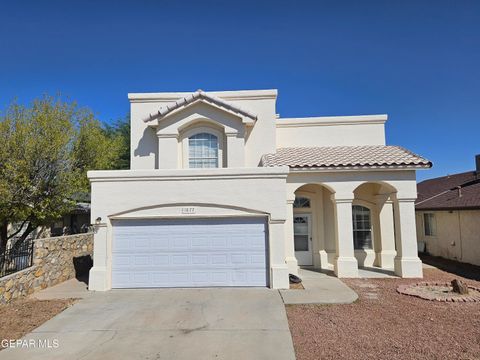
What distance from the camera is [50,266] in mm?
11461

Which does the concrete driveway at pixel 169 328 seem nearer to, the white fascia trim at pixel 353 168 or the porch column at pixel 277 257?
the porch column at pixel 277 257

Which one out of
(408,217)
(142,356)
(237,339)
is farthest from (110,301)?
(408,217)

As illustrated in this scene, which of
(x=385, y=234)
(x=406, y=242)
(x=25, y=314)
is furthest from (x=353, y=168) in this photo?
(x=25, y=314)

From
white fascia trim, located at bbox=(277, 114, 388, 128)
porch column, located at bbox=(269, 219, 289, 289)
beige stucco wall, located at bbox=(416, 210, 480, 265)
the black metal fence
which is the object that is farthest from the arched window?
beige stucco wall, located at bbox=(416, 210, 480, 265)

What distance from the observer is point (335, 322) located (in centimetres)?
734

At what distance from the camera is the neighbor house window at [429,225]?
1794 cm

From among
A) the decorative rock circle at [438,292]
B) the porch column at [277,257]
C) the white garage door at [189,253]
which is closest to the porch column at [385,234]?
the decorative rock circle at [438,292]

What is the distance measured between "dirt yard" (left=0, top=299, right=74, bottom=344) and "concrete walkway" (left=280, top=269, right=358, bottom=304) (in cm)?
621

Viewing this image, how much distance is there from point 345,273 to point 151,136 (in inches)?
403

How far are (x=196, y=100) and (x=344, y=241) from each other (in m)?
8.57

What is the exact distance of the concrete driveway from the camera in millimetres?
5980

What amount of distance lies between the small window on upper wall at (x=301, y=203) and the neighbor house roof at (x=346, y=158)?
193 cm

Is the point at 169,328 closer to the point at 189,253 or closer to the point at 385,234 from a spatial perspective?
the point at 189,253

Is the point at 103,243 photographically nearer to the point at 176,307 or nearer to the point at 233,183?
the point at 176,307
